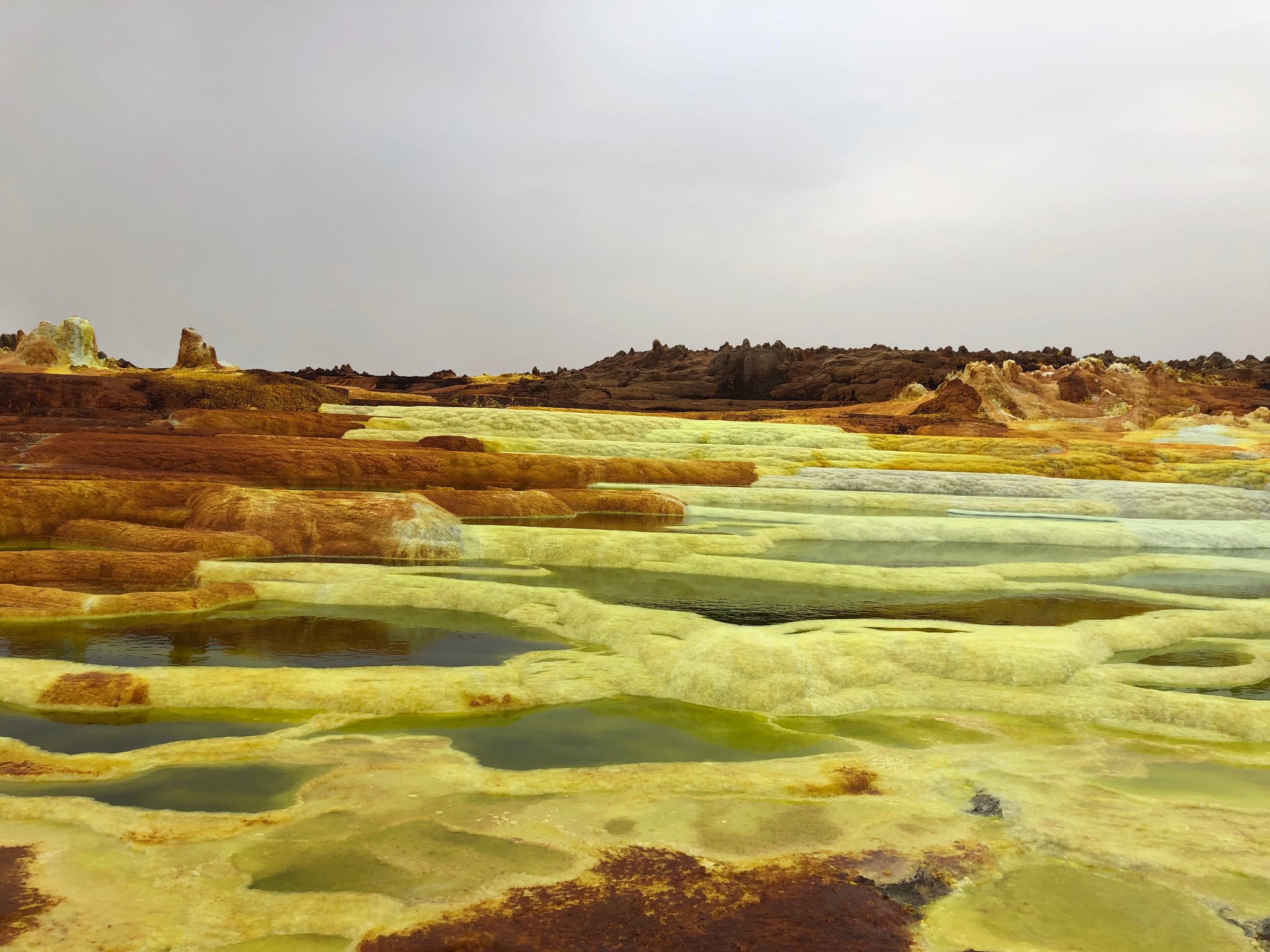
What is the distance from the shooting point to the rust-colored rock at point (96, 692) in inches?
520

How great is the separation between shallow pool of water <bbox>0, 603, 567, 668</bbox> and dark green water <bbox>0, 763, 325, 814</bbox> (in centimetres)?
463

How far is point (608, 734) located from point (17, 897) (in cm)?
739

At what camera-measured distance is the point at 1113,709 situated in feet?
46.5

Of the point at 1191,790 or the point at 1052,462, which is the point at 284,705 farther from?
the point at 1052,462

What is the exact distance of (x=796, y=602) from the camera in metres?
22.2

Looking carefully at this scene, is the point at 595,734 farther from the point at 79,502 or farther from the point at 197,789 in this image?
the point at 79,502

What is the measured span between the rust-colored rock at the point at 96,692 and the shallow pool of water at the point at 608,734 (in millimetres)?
3705

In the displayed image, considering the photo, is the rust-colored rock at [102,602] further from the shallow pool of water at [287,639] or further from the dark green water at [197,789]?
the dark green water at [197,789]

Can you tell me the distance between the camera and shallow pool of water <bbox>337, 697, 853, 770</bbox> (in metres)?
11.9

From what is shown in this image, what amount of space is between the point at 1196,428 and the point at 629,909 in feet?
246

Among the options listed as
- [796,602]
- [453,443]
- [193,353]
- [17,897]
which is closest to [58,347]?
[193,353]

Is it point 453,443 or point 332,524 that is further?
point 453,443

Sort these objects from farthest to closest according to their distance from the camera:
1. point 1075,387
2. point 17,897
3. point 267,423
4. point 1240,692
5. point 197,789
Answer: point 1075,387 → point 267,423 → point 1240,692 → point 197,789 → point 17,897

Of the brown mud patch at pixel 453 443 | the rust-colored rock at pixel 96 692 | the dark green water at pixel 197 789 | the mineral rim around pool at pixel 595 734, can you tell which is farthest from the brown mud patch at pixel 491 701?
the brown mud patch at pixel 453 443
